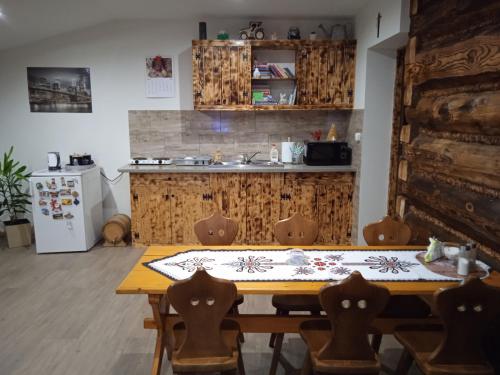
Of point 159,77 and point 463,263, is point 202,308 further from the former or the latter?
point 159,77

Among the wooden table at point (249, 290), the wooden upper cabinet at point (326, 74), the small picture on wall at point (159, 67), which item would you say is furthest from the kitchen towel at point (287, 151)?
the wooden table at point (249, 290)

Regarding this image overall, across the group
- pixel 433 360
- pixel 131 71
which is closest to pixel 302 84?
pixel 131 71

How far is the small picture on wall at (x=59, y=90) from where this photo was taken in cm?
507

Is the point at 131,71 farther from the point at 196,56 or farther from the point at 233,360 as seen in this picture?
the point at 233,360

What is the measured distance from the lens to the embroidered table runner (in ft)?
7.43

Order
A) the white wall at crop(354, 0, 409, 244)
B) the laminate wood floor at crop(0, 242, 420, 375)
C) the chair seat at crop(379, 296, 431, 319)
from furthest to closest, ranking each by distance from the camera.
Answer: the white wall at crop(354, 0, 409, 244) → the laminate wood floor at crop(0, 242, 420, 375) → the chair seat at crop(379, 296, 431, 319)

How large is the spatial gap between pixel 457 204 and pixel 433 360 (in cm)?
114

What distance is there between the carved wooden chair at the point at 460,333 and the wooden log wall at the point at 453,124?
0.62 meters

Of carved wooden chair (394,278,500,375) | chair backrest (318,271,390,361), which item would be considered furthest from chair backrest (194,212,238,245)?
carved wooden chair (394,278,500,375)

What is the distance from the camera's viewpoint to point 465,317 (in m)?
1.84

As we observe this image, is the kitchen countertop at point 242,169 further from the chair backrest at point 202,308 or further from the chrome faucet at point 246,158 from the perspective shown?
the chair backrest at point 202,308

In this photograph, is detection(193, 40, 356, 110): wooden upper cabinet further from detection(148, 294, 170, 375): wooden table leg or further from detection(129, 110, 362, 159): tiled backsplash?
detection(148, 294, 170, 375): wooden table leg

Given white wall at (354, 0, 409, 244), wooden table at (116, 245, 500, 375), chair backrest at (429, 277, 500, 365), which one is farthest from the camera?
white wall at (354, 0, 409, 244)

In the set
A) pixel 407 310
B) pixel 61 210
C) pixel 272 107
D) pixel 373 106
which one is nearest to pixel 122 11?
pixel 272 107
